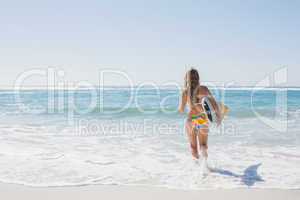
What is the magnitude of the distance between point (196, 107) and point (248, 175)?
1267 mm

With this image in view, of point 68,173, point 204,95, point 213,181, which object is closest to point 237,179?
point 213,181

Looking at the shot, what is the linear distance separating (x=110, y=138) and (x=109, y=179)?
357 cm

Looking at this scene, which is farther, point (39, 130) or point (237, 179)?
point (39, 130)

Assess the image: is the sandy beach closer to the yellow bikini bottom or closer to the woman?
the woman

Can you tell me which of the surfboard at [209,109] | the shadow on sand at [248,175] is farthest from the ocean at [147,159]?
the surfboard at [209,109]

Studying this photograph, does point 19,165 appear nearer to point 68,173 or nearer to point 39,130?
point 68,173

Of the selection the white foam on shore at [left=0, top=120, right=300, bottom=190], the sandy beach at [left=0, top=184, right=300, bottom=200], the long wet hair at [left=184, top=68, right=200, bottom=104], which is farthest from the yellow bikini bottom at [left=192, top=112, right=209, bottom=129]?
the sandy beach at [left=0, top=184, right=300, bottom=200]

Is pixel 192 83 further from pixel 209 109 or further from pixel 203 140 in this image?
pixel 203 140

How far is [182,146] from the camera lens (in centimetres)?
659

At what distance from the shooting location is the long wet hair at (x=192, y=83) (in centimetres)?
441

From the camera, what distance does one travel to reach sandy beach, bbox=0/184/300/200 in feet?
11.5

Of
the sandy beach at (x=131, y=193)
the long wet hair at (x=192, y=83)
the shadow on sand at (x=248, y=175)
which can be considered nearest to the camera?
the sandy beach at (x=131, y=193)

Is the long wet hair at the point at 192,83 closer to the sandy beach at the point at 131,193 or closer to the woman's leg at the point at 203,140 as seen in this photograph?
the woman's leg at the point at 203,140

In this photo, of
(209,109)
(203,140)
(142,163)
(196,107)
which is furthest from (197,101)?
(142,163)
